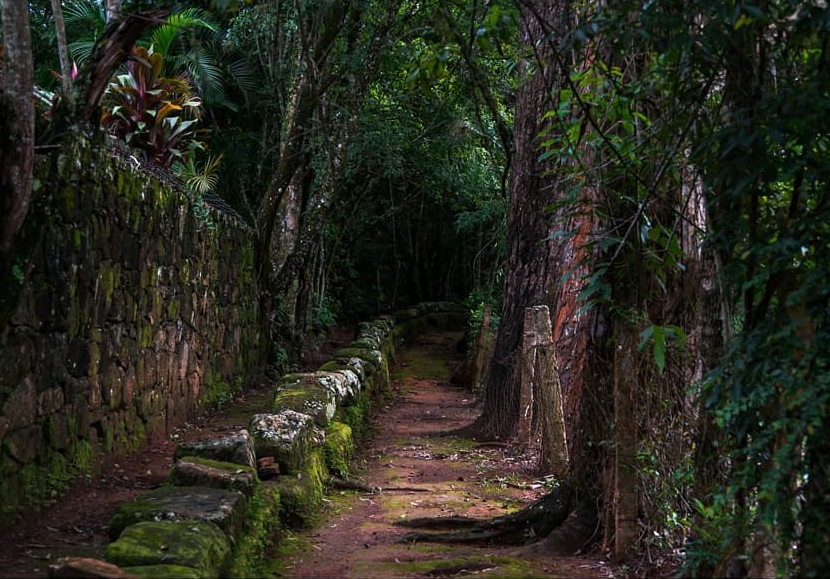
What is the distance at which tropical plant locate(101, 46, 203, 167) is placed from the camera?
30.6ft

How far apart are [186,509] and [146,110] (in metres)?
5.90

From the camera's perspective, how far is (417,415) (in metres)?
12.7

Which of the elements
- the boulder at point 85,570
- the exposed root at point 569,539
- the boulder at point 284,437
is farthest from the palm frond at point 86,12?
the boulder at point 85,570

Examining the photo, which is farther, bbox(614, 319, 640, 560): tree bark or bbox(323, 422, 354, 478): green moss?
bbox(323, 422, 354, 478): green moss

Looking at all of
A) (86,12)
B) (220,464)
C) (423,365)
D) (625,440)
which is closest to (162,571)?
(220,464)

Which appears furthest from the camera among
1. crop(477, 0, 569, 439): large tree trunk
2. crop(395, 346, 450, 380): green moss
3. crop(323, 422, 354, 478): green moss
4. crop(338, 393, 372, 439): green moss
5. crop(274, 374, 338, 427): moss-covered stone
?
crop(395, 346, 450, 380): green moss

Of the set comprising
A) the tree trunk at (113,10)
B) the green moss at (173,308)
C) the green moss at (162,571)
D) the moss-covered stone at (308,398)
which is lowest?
the green moss at (162,571)

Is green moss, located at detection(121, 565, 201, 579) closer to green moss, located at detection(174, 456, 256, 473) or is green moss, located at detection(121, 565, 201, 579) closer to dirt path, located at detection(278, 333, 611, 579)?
dirt path, located at detection(278, 333, 611, 579)

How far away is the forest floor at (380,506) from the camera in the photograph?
16.1 feet

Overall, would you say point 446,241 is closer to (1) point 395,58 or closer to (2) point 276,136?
(2) point 276,136

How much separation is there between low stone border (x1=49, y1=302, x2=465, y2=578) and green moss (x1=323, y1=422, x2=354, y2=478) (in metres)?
0.01

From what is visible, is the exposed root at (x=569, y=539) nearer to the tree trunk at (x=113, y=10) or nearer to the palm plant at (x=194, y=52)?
→ the tree trunk at (x=113, y=10)

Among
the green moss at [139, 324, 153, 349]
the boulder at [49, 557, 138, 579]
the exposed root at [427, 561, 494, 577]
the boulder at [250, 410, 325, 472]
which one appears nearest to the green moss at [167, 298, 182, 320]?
the green moss at [139, 324, 153, 349]

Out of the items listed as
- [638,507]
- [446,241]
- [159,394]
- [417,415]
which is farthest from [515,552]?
[446,241]
